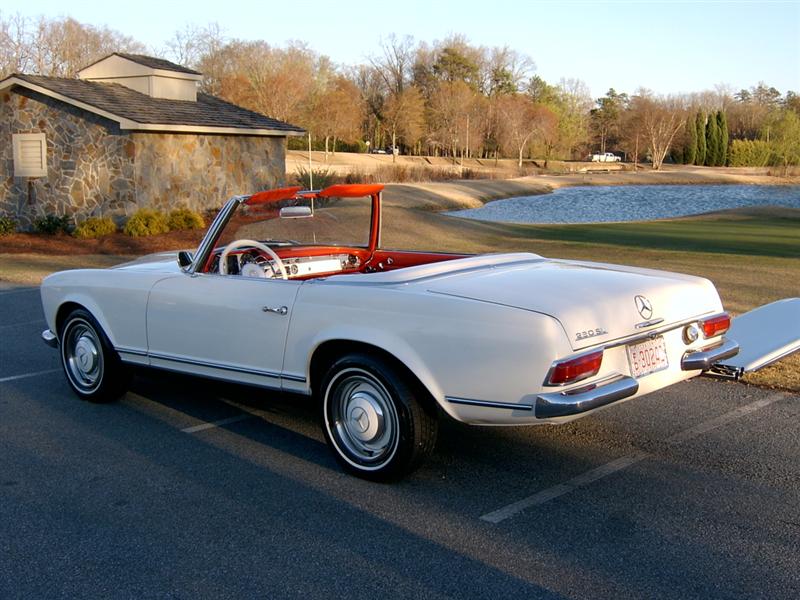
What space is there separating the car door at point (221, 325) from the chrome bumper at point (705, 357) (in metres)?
2.22

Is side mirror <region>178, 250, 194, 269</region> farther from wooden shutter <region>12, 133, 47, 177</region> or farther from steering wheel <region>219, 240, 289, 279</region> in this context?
wooden shutter <region>12, 133, 47, 177</region>

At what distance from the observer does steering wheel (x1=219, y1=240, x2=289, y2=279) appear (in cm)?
546

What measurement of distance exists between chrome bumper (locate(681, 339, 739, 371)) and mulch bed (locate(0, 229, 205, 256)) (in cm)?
1550

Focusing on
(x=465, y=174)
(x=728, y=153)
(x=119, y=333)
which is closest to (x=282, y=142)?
(x=119, y=333)

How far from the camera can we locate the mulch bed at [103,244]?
757 inches

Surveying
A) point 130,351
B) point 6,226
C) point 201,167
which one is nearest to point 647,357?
point 130,351

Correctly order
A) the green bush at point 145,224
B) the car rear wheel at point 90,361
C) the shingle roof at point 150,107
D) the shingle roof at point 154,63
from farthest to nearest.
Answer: the shingle roof at point 154,63
the shingle roof at point 150,107
the green bush at point 145,224
the car rear wheel at point 90,361

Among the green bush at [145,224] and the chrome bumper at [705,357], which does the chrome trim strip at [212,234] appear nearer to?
the chrome bumper at [705,357]

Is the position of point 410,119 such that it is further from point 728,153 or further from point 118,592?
point 118,592

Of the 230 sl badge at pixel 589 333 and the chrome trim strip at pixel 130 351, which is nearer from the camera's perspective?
the 230 sl badge at pixel 589 333

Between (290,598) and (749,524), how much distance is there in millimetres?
2218

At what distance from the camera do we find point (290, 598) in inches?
136

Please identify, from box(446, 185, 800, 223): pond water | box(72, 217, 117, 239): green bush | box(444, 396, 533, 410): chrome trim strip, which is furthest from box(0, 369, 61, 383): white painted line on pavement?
box(446, 185, 800, 223): pond water

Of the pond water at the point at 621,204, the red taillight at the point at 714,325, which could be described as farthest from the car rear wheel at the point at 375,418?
the pond water at the point at 621,204
